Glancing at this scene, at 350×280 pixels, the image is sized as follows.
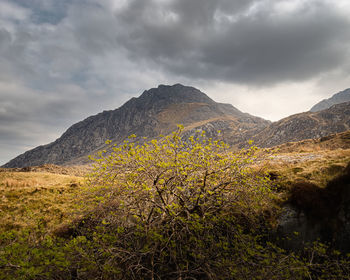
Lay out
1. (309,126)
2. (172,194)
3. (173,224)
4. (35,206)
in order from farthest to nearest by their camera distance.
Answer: (309,126) → (35,206) → (172,194) → (173,224)

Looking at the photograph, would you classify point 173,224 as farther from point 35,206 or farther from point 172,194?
point 35,206

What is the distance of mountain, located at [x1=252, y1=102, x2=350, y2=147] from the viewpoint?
108312 millimetres

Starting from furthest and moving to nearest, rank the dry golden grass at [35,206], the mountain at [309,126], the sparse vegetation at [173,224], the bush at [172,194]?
the mountain at [309,126] < the dry golden grass at [35,206] < the bush at [172,194] < the sparse vegetation at [173,224]

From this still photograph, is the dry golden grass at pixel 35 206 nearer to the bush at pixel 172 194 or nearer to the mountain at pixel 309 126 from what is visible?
the bush at pixel 172 194

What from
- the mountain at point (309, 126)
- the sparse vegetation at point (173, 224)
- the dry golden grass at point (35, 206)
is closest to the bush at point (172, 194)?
the sparse vegetation at point (173, 224)

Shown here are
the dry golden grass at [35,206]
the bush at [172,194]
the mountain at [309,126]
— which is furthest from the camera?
the mountain at [309,126]

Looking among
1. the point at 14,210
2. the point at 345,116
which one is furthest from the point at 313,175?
the point at 345,116

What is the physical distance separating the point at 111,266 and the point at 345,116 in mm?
152767

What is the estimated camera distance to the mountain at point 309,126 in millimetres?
108312

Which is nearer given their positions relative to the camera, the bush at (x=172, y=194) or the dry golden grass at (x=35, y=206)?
the bush at (x=172, y=194)

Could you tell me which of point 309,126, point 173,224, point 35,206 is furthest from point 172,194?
point 309,126

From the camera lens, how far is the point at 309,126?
11894 cm

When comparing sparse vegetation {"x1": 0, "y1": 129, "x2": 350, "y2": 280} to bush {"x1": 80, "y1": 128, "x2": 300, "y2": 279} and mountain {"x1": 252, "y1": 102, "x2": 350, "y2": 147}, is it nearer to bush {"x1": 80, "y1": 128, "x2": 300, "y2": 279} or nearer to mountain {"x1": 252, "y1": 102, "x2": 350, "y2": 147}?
bush {"x1": 80, "y1": 128, "x2": 300, "y2": 279}

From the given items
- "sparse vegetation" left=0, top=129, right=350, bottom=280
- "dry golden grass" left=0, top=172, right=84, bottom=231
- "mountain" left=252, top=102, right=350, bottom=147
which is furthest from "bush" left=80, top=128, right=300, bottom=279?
"mountain" left=252, top=102, right=350, bottom=147
